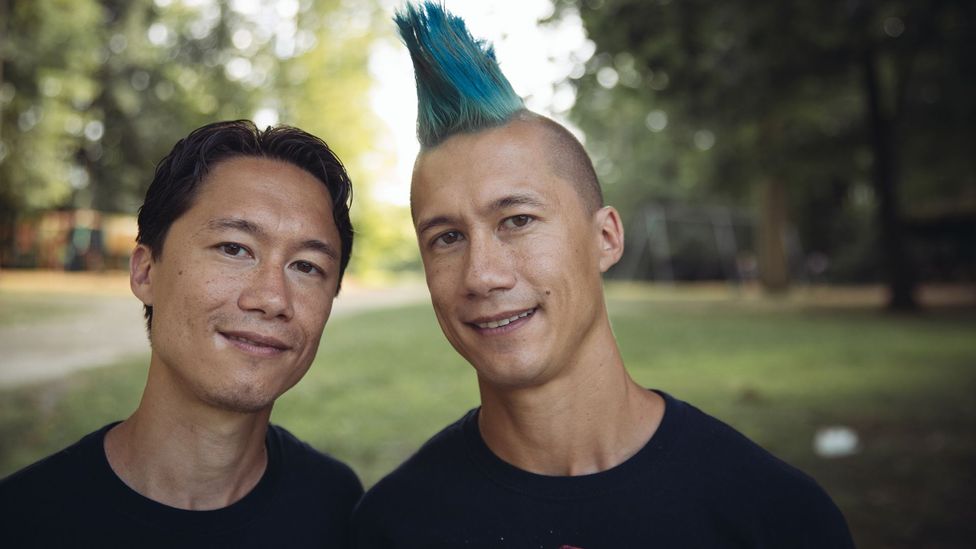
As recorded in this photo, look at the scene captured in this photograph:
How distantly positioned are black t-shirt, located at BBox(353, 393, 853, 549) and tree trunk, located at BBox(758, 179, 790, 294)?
29.2m

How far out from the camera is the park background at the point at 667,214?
287 inches

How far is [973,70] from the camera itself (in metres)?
9.82

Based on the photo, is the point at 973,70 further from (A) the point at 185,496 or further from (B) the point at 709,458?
(A) the point at 185,496

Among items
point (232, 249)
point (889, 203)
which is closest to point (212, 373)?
point (232, 249)

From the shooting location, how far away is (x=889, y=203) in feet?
64.3

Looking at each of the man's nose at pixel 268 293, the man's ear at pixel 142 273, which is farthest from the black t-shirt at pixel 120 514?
the man's nose at pixel 268 293

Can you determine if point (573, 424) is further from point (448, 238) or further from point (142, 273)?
point (142, 273)

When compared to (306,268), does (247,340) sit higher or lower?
lower

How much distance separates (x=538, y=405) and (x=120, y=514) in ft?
4.45

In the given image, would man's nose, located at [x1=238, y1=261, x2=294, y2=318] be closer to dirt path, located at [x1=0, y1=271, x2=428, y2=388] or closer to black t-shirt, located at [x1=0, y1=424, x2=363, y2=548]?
black t-shirt, located at [x1=0, y1=424, x2=363, y2=548]

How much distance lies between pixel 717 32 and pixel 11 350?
12061mm

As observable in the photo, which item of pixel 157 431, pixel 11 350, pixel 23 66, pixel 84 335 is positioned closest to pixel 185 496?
pixel 157 431

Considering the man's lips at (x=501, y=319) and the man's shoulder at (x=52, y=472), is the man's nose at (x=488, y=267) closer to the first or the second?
the man's lips at (x=501, y=319)

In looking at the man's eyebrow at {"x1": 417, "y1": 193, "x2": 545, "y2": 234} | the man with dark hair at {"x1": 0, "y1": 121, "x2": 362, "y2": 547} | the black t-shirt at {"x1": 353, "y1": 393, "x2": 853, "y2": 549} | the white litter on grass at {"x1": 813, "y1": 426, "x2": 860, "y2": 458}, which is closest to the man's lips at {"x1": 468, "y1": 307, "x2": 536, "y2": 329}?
the man's eyebrow at {"x1": 417, "y1": 193, "x2": 545, "y2": 234}
